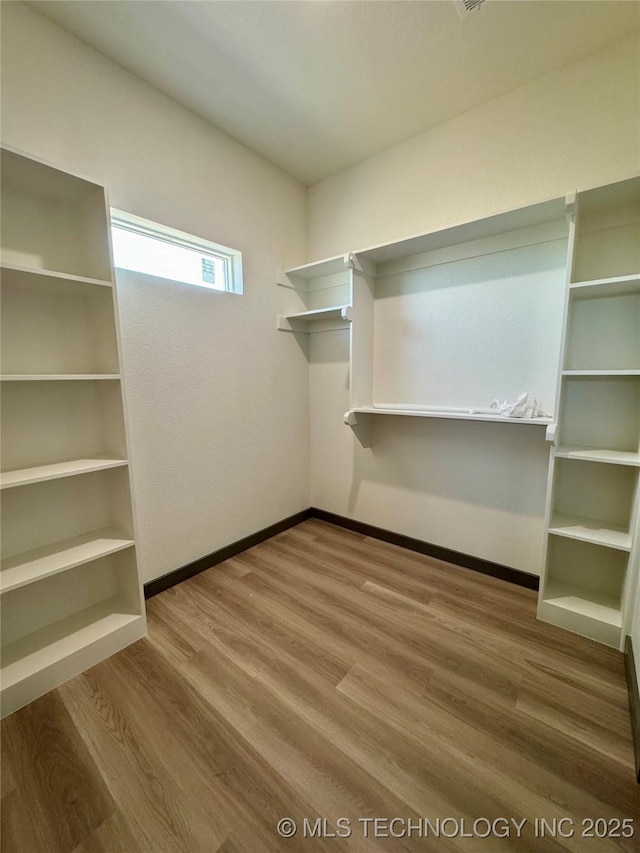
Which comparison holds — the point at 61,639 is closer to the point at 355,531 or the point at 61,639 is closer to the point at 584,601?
the point at 355,531

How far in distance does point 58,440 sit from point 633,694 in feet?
8.54

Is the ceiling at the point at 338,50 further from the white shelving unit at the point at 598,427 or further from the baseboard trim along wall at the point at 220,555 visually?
the baseboard trim along wall at the point at 220,555

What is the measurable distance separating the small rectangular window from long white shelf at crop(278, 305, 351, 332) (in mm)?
439

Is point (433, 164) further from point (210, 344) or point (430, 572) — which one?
point (430, 572)

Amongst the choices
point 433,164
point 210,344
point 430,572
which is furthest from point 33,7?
point 430,572

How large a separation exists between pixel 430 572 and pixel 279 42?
293 cm

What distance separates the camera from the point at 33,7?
135 centimetres

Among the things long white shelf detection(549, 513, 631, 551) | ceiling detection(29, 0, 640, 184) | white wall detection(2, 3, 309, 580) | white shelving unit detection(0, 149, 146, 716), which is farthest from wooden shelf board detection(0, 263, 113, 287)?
long white shelf detection(549, 513, 631, 551)

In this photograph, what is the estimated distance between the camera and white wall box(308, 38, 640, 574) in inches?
62.1

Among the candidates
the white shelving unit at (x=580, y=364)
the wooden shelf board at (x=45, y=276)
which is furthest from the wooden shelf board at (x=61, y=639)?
the white shelving unit at (x=580, y=364)

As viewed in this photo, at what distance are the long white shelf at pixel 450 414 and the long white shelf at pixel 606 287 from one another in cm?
61

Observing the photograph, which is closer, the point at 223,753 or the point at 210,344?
the point at 223,753

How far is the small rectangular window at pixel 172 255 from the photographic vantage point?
1756 millimetres

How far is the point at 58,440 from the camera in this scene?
1.52m
